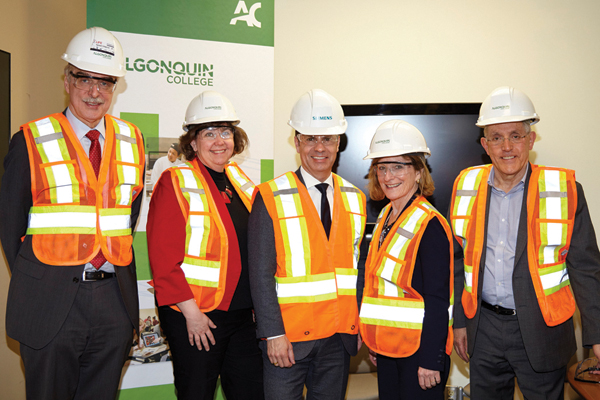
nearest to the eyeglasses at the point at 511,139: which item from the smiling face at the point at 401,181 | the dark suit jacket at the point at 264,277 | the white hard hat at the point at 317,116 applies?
the smiling face at the point at 401,181

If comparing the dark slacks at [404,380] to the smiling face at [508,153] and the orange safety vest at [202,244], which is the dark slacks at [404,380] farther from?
the smiling face at [508,153]

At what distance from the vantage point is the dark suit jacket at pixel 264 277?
1.94m

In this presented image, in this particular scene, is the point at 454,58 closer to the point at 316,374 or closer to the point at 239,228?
the point at 239,228

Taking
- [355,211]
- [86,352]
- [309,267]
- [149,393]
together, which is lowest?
[149,393]

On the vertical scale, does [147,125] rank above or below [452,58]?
below

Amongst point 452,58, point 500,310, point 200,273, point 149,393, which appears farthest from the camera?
point 452,58

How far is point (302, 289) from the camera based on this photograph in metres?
2.00

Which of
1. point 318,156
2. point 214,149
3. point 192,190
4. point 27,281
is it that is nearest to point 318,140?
point 318,156

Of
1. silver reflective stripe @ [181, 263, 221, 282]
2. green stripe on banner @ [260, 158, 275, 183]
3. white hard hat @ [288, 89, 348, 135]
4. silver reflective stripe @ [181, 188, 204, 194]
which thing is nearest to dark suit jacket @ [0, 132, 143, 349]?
silver reflective stripe @ [181, 263, 221, 282]

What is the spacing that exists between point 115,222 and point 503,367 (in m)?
2.14

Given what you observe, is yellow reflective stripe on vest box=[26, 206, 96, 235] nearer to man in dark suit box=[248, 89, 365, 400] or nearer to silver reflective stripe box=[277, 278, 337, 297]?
man in dark suit box=[248, 89, 365, 400]

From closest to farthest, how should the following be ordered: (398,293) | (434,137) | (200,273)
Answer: (398,293) → (200,273) → (434,137)

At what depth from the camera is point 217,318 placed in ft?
6.90

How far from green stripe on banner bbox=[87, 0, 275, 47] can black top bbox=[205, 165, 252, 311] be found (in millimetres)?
1655
